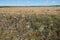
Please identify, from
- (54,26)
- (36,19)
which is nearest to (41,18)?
(36,19)

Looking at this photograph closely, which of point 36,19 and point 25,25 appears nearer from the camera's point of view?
point 25,25

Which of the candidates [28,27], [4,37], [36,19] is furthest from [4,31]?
[36,19]

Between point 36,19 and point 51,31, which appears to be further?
point 36,19

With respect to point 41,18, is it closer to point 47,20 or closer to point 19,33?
point 47,20

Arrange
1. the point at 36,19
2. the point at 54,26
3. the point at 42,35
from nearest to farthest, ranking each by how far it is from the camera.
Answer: the point at 42,35, the point at 54,26, the point at 36,19

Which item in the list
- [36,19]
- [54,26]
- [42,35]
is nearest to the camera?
[42,35]

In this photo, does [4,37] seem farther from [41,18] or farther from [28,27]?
[41,18]

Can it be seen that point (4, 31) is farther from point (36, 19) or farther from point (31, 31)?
point (36, 19)

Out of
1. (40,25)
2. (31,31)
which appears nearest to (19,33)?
(31,31)
